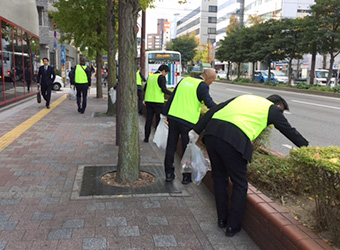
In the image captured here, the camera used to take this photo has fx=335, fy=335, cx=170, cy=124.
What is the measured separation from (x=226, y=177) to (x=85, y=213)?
162 cm

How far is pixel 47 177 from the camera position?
4922 millimetres

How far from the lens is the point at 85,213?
3760 mm

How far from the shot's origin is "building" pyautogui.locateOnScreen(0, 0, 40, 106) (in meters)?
11.9

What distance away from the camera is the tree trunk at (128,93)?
4.66 m

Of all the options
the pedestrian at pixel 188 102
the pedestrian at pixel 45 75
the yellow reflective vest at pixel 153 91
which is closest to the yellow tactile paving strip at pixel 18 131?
the pedestrian at pixel 45 75

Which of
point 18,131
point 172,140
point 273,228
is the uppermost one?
point 172,140

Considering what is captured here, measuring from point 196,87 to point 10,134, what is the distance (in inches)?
203

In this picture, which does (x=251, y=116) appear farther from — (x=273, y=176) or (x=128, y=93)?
(x=128, y=93)

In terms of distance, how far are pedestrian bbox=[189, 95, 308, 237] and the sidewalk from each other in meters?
0.42

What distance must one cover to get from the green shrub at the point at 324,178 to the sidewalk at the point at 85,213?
79 cm

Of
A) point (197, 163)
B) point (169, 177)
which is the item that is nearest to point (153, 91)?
point (169, 177)

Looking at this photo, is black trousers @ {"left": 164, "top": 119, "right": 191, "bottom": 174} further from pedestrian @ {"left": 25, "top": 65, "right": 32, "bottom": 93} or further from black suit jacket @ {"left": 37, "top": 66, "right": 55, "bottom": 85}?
pedestrian @ {"left": 25, "top": 65, "right": 32, "bottom": 93}

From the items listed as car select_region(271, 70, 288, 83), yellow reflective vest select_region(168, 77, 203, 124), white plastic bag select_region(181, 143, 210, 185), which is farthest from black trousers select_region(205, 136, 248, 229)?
car select_region(271, 70, 288, 83)

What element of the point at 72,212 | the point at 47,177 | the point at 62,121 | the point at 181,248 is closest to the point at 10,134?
the point at 62,121
